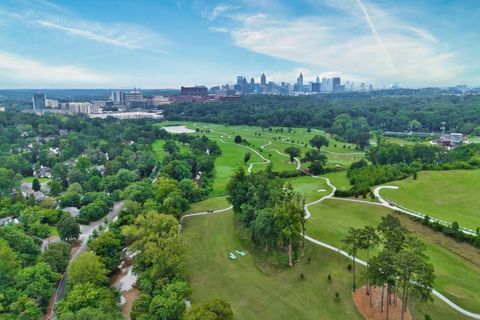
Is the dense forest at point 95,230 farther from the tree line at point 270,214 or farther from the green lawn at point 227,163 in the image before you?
the tree line at point 270,214

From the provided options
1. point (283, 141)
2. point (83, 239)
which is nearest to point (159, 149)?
point (283, 141)

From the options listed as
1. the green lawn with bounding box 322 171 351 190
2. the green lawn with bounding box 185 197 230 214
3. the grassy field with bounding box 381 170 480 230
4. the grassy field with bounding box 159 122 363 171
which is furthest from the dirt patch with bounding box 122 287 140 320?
the grassy field with bounding box 159 122 363 171

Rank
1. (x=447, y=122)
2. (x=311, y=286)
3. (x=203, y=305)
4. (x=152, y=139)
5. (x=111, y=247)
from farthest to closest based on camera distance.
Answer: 1. (x=447, y=122)
2. (x=152, y=139)
3. (x=111, y=247)
4. (x=311, y=286)
5. (x=203, y=305)

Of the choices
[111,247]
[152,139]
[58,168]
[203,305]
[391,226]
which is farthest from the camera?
[152,139]

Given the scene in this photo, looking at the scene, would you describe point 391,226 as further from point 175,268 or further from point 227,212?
point 227,212

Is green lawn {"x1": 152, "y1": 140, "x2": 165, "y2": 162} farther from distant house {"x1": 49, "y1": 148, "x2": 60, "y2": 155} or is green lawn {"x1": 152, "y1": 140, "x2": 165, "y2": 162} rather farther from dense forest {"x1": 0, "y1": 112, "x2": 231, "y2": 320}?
distant house {"x1": 49, "y1": 148, "x2": 60, "y2": 155}

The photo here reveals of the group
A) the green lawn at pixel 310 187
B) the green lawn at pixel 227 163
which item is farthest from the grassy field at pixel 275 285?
the green lawn at pixel 227 163

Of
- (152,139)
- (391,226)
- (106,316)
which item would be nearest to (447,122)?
(152,139)
